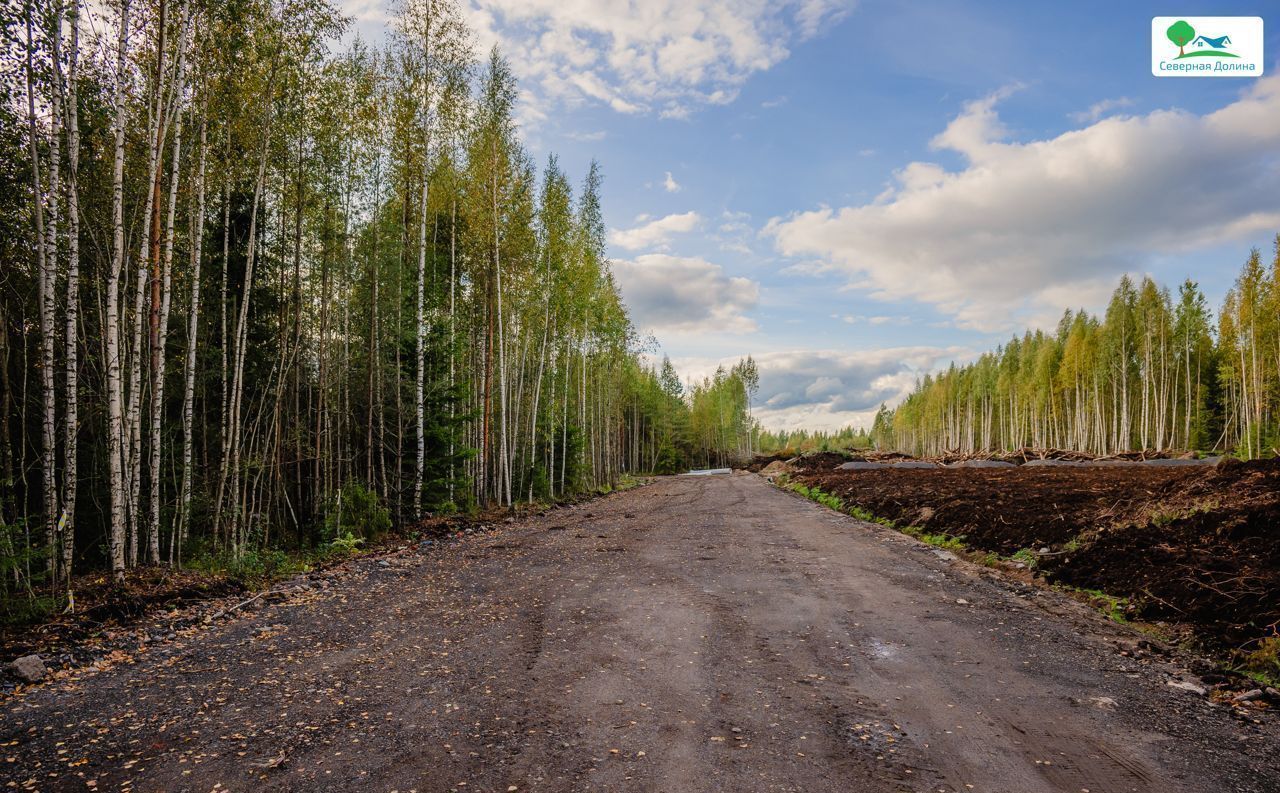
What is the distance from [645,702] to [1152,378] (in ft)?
177

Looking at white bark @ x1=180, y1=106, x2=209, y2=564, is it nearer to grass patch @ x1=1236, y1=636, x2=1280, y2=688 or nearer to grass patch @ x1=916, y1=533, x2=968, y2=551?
grass patch @ x1=1236, y1=636, x2=1280, y2=688

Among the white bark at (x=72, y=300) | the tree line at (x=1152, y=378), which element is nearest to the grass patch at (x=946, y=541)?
the white bark at (x=72, y=300)

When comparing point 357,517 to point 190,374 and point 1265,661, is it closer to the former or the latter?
point 190,374

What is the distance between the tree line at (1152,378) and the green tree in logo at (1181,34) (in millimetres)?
25791

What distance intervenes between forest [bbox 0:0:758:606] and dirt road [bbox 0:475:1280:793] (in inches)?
123

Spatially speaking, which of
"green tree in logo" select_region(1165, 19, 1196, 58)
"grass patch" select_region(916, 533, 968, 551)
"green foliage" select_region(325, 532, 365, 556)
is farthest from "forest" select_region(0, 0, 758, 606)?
"green tree in logo" select_region(1165, 19, 1196, 58)

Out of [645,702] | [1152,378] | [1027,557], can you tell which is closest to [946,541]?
[1027,557]

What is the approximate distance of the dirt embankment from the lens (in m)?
5.59

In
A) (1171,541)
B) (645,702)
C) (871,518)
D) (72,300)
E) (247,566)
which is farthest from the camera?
(871,518)

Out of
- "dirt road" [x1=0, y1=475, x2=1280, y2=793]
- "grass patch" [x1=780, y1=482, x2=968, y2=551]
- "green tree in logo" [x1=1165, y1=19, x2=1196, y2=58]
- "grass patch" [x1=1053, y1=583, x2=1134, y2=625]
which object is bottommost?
"grass patch" [x1=780, y1=482, x2=968, y2=551]

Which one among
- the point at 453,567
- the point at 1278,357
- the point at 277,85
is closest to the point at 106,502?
the point at 453,567

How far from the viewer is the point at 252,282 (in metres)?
12.8

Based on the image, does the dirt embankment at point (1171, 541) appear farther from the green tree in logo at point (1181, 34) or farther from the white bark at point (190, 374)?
the white bark at point (190, 374)

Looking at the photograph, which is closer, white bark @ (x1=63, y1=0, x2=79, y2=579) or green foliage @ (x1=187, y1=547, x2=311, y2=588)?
white bark @ (x1=63, y1=0, x2=79, y2=579)
